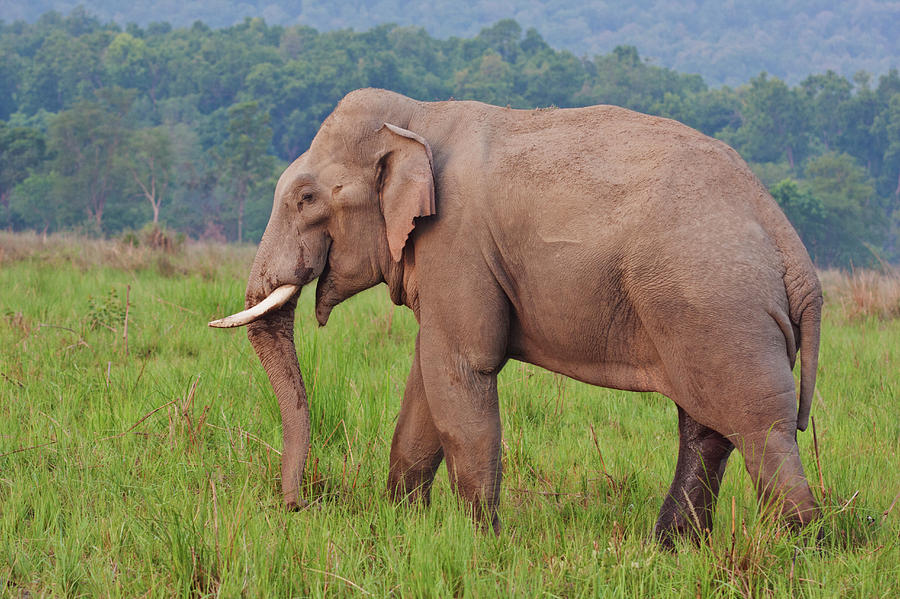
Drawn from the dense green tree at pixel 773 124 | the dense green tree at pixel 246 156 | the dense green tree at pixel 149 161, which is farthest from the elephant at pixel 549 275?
the dense green tree at pixel 773 124

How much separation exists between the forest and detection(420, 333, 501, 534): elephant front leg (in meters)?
58.3

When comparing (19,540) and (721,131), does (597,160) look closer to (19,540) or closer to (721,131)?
(19,540)

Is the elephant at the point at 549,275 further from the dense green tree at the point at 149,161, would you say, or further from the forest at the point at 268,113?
the dense green tree at the point at 149,161

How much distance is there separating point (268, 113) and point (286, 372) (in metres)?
68.1

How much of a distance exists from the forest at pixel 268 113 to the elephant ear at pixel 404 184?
5824 cm

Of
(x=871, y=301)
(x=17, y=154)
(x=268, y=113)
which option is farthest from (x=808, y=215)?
(x=17, y=154)

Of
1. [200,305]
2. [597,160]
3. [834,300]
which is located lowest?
[834,300]

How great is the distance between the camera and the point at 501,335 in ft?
11.8

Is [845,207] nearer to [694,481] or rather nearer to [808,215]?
[808,215]

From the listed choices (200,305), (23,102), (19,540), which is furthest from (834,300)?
(23,102)

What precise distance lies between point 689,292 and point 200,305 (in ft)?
19.7

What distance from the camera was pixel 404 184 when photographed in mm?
3594

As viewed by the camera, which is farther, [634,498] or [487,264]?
[634,498]

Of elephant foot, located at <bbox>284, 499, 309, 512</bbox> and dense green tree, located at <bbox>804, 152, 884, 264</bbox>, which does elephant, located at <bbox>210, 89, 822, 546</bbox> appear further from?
dense green tree, located at <bbox>804, 152, 884, 264</bbox>
